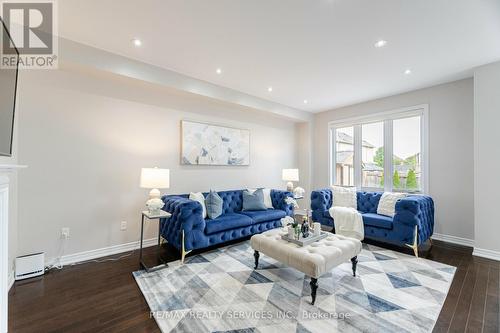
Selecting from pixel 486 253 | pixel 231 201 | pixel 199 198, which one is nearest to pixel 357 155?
pixel 486 253

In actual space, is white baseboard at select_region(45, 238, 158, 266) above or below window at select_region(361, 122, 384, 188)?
below

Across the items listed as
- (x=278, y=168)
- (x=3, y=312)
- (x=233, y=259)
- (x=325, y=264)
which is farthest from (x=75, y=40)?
(x=278, y=168)

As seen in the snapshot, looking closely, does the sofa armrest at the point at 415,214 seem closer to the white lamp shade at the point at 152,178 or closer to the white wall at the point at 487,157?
the white wall at the point at 487,157

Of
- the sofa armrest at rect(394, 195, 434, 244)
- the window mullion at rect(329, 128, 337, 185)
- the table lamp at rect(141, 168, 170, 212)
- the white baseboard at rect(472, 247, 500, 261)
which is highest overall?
the window mullion at rect(329, 128, 337, 185)

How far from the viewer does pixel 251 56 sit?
3088 mm

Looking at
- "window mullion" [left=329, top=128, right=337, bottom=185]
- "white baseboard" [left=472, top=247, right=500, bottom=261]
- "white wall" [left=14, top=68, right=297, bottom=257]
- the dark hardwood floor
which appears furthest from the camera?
"window mullion" [left=329, top=128, right=337, bottom=185]

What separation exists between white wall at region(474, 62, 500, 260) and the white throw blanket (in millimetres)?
1603

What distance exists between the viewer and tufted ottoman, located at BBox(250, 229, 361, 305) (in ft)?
7.04

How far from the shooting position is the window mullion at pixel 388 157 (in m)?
4.66

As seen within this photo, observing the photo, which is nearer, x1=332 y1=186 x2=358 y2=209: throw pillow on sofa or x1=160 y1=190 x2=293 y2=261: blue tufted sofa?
x1=160 y1=190 x2=293 y2=261: blue tufted sofa

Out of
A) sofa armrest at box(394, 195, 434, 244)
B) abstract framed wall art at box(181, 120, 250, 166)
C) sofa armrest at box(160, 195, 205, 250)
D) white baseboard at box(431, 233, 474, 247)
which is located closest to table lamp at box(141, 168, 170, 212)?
sofa armrest at box(160, 195, 205, 250)

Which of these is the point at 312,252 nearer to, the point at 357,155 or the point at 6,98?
the point at 6,98

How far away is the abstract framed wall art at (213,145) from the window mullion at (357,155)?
8.46ft

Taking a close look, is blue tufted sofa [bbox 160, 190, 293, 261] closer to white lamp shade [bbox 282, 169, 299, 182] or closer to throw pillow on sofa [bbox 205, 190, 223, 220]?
throw pillow on sofa [bbox 205, 190, 223, 220]
